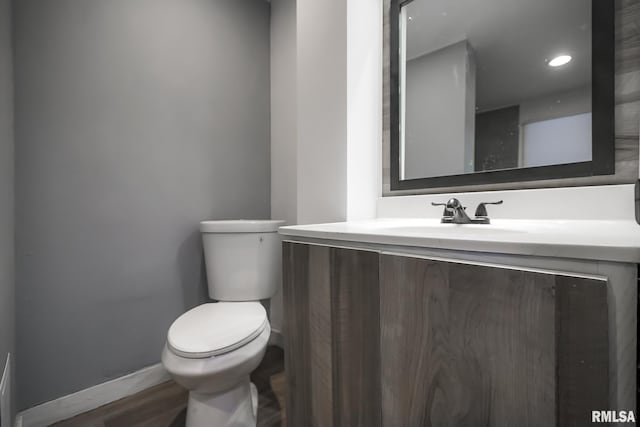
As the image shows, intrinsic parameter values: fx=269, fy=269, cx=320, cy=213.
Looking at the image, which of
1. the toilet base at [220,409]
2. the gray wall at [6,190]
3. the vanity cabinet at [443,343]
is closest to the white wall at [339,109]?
the vanity cabinet at [443,343]

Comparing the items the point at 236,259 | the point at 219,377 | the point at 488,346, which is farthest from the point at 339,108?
the point at 219,377

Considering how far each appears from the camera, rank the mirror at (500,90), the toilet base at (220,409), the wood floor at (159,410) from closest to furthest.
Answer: the mirror at (500,90)
the toilet base at (220,409)
the wood floor at (159,410)

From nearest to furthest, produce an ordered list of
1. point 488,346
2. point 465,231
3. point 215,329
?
1. point 488,346
2. point 465,231
3. point 215,329

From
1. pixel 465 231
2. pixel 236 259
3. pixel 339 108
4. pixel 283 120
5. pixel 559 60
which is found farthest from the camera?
pixel 283 120

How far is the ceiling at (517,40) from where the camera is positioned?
2.60 ft

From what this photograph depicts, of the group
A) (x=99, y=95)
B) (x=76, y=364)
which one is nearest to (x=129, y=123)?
(x=99, y=95)

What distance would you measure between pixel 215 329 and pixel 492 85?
1347mm

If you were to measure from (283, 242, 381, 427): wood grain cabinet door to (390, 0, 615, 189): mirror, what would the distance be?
63 cm

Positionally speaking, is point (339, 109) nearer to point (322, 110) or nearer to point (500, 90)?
point (322, 110)

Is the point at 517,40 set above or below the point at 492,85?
above

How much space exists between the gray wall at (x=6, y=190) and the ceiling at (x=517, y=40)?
5.21 feet

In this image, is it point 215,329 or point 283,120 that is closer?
point 215,329

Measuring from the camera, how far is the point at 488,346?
0.42m

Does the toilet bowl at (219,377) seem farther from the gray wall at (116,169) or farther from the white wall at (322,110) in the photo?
the white wall at (322,110)
